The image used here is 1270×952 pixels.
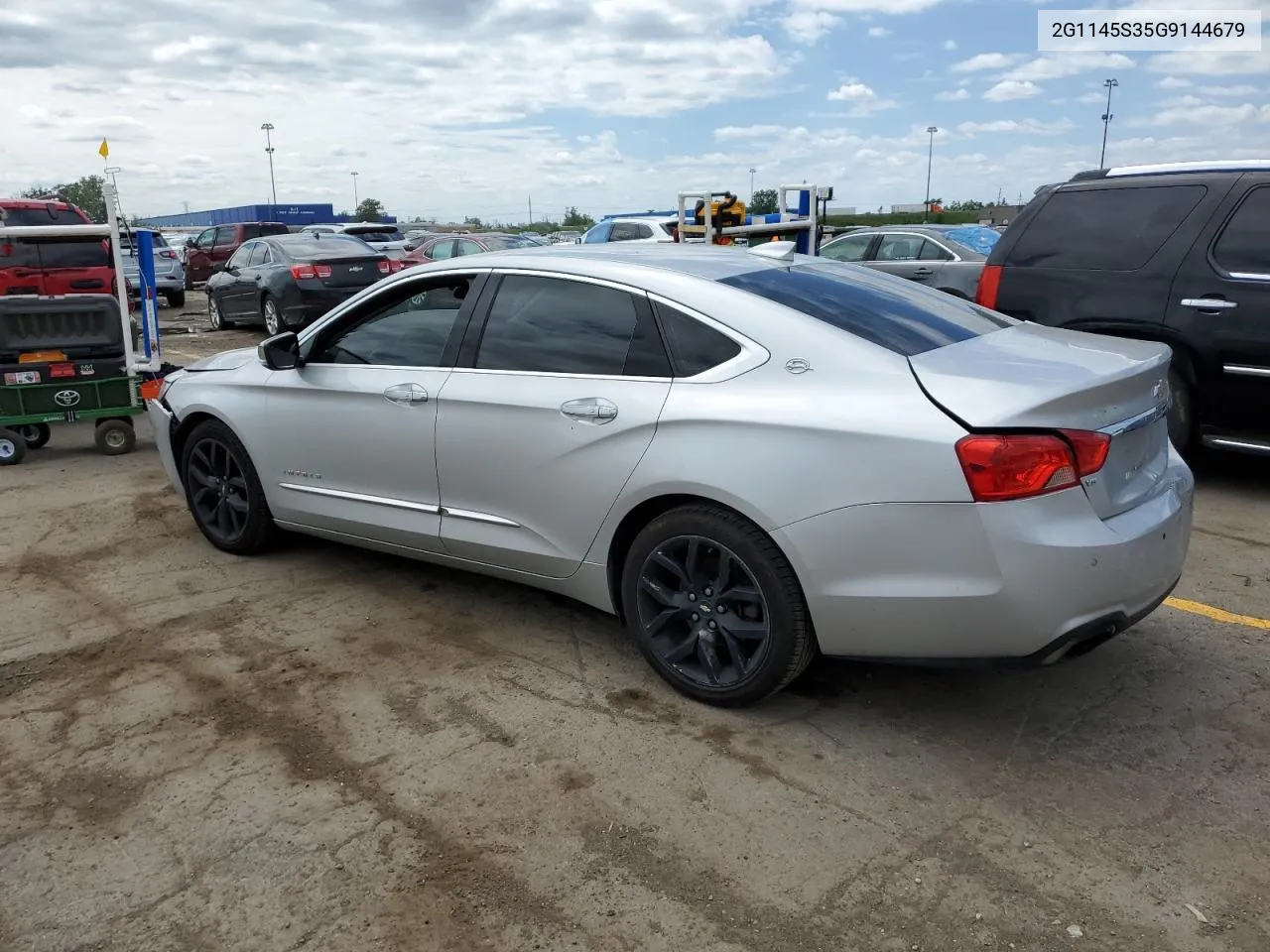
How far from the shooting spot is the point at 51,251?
35.0 feet

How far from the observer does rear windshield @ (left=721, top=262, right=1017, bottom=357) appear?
11.5 ft

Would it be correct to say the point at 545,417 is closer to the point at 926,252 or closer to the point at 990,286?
the point at 990,286

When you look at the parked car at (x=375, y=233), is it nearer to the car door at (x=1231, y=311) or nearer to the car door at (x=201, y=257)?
the car door at (x=201, y=257)

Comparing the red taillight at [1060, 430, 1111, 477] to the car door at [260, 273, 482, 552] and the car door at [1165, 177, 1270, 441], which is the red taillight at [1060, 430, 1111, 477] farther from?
the car door at [1165, 177, 1270, 441]

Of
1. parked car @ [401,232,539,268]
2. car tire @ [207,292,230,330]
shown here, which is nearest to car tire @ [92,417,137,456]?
car tire @ [207,292,230,330]

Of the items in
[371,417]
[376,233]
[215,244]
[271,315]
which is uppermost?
[376,233]

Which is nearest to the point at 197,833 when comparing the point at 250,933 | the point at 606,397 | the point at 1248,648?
the point at 250,933

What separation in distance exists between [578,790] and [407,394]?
1911mm

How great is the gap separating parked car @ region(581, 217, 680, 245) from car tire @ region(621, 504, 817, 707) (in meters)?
14.4

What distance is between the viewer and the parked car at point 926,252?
1302cm

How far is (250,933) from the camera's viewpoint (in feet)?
8.40

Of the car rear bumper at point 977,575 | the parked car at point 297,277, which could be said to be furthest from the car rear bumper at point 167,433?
the parked car at point 297,277

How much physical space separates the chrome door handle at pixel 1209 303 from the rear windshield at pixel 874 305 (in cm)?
253

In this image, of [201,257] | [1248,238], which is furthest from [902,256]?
[201,257]
